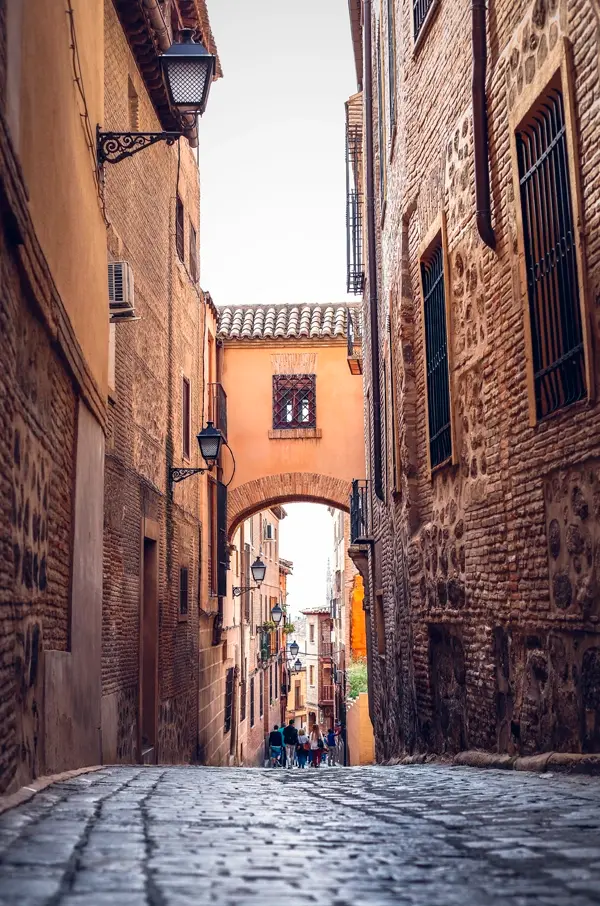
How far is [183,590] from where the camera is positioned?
1556 centimetres

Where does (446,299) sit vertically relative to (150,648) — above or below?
above

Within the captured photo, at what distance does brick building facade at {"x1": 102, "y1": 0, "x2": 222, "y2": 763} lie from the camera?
1040 centimetres

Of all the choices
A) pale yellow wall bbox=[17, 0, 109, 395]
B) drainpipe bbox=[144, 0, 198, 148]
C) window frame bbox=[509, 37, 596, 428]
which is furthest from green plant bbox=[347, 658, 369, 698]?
window frame bbox=[509, 37, 596, 428]

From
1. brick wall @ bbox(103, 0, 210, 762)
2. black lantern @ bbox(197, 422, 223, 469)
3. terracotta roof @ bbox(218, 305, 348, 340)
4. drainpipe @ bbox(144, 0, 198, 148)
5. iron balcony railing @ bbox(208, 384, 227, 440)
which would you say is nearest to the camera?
brick wall @ bbox(103, 0, 210, 762)

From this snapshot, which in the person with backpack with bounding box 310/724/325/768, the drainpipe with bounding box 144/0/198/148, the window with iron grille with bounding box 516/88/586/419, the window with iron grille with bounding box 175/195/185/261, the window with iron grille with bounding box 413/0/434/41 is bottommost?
the person with backpack with bounding box 310/724/325/768

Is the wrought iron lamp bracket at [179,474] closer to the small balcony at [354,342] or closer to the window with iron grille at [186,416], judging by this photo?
the window with iron grille at [186,416]

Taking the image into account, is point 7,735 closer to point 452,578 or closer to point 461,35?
point 452,578

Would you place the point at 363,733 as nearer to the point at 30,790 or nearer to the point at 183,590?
the point at 183,590

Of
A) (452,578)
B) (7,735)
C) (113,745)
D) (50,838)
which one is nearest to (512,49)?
(452,578)

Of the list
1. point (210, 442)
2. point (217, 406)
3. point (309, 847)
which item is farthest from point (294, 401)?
point (309, 847)

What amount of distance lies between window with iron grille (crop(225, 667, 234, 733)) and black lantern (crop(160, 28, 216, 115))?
54.4 feet

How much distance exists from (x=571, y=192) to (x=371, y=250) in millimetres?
8890

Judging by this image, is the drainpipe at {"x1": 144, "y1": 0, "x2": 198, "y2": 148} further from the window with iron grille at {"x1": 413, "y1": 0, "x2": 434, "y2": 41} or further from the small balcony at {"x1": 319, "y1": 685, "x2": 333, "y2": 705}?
the small balcony at {"x1": 319, "y1": 685, "x2": 333, "y2": 705}

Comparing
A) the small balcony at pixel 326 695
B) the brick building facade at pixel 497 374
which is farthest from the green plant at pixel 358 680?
the small balcony at pixel 326 695
